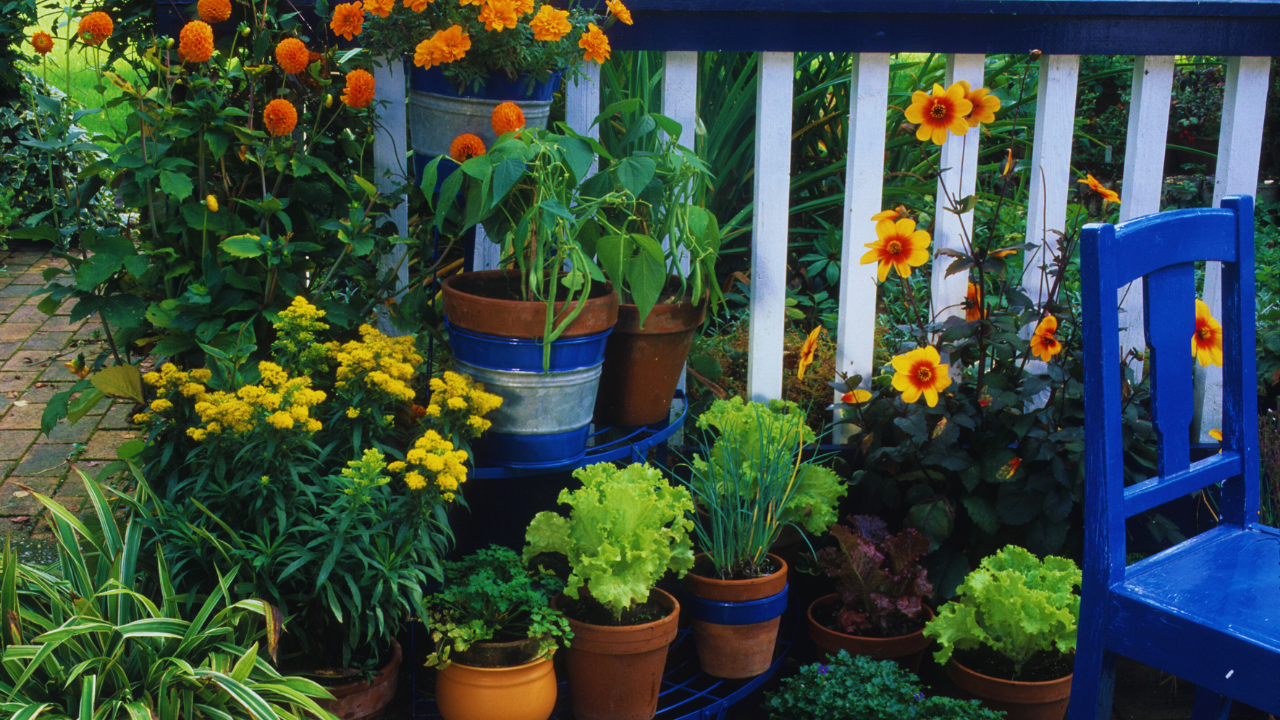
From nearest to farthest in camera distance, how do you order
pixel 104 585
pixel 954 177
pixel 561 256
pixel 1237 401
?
1. pixel 104 585
2. pixel 1237 401
3. pixel 561 256
4. pixel 954 177

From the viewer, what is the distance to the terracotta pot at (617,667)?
72.3 inches

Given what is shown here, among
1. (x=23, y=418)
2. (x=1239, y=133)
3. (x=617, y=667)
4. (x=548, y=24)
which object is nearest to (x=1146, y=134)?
(x=1239, y=133)

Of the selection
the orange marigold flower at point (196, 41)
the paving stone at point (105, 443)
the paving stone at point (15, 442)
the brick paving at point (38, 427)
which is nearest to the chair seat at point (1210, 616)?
the orange marigold flower at point (196, 41)

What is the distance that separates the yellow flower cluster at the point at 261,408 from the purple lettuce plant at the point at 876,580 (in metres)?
1.11

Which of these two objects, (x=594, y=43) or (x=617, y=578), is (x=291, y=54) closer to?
(x=594, y=43)

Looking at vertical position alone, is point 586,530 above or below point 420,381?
below

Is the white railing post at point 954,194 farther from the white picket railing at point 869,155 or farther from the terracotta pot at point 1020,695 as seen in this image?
the terracotta pot at point 1020,695

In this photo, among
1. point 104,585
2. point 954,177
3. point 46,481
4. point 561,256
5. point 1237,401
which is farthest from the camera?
point 46,481

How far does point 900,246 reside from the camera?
84.4 inches

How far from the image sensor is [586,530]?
1849 millimetres

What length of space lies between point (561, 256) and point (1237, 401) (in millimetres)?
1205

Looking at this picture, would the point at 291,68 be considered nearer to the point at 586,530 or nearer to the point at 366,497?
the point at 366,497

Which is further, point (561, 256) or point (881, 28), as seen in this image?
point (881, 28)

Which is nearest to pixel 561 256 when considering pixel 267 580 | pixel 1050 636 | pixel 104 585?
pixel 267 580
